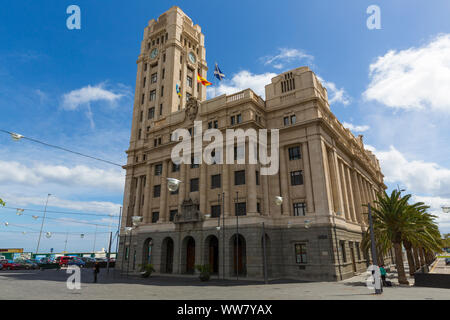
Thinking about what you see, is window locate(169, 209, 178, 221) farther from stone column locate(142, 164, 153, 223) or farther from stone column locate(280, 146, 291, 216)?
stone column locate(280, 146, 291, 216)

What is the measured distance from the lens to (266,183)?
39031mm

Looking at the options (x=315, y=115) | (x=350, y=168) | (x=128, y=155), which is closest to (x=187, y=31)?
(x=128, y=155)

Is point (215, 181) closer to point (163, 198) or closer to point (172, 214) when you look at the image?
point (172, 214)

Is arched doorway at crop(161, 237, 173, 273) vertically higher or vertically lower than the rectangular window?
lower

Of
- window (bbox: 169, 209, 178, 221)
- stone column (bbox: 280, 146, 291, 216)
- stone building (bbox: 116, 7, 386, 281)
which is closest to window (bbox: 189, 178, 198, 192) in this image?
stone building (bbox: 116, 7, 386, 281)

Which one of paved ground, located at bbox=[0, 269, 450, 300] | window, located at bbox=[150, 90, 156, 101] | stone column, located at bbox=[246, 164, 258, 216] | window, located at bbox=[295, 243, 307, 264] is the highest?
window, located at bbox=[150, 90, 156, 101]

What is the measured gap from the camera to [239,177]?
39.1 metres

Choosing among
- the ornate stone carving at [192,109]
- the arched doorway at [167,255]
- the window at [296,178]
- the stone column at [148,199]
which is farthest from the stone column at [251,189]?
the stone column at [148,199]

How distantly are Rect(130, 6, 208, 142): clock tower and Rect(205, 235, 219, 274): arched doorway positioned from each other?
2956cm

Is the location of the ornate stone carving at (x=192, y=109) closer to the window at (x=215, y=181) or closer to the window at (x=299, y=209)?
the window at (x=215, y=181)

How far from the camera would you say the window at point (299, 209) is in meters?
36.9

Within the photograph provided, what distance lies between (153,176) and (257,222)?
22552 mm

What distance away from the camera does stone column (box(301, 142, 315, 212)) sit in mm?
36219

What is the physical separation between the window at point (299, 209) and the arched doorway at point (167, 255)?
2055 centimetres
